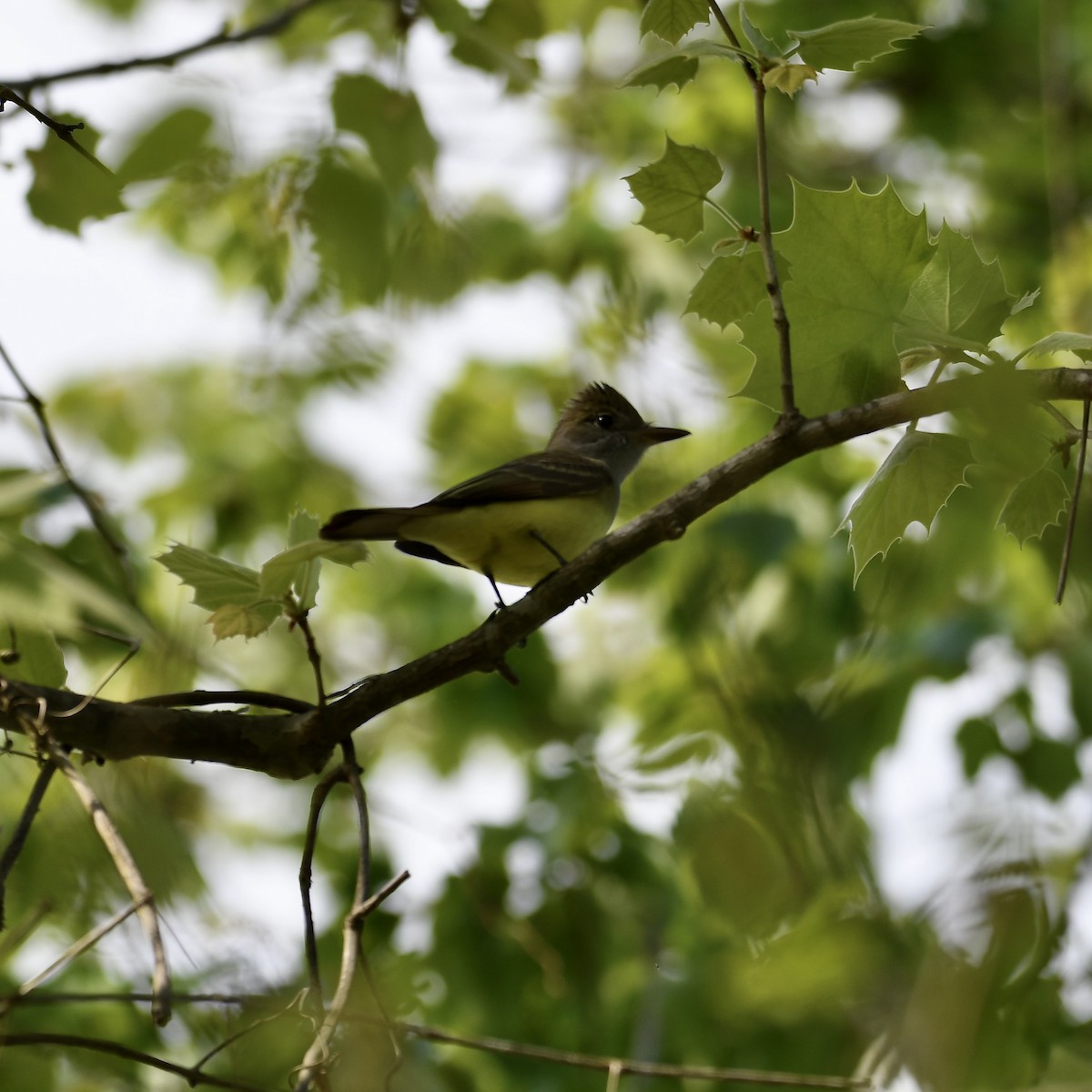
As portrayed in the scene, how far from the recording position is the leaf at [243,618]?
2203 millimetres

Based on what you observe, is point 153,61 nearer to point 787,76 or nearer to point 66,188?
point 66,188

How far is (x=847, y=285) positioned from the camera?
2166 mm

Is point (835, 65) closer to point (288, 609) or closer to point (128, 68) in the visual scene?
point (288, 609)

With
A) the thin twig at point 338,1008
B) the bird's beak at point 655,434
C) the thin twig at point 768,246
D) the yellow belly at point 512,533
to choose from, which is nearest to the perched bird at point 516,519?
the yellow belly at point 512,533

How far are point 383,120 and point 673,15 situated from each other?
1477mm

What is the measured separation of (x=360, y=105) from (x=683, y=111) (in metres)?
5.32

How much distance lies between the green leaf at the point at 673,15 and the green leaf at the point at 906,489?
787 millimetres

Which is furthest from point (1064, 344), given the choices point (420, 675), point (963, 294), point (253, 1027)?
point (253, 1027)

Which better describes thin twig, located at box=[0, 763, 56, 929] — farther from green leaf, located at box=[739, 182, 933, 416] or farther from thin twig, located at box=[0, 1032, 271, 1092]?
green leaf, located at box=[739, 182, 933, 416]

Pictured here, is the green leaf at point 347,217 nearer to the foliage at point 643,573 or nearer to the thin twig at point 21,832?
the foliage at point 643,573

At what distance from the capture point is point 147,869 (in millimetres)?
1765

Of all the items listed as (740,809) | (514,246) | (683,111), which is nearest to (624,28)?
(683,111)

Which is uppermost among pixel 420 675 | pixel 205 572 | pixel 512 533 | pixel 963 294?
pixel 512 533

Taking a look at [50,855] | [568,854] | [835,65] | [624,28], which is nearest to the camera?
[835,65]
